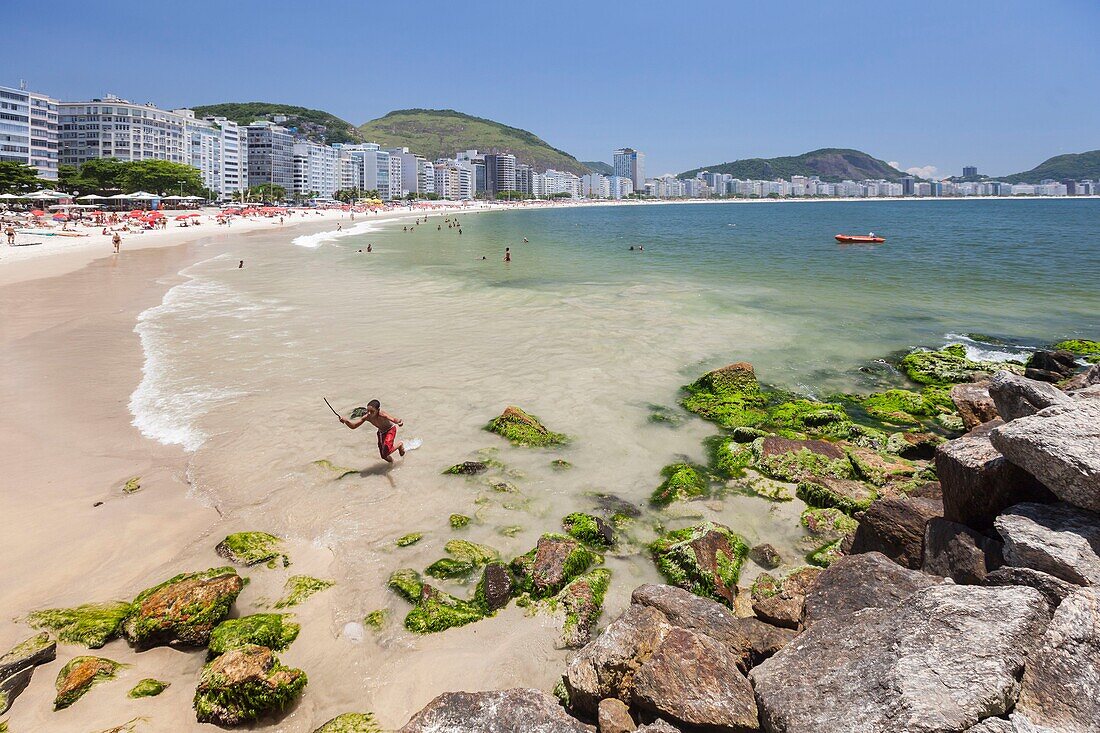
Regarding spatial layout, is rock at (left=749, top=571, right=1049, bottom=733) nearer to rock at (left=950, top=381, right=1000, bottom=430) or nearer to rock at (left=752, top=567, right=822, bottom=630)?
rock at (left=752, top=567, right=822, bottom=630)

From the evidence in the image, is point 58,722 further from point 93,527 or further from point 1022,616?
point 1022,616

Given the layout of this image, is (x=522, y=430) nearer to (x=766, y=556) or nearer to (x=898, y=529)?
(x=766, y=556)

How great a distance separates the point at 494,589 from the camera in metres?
5.99

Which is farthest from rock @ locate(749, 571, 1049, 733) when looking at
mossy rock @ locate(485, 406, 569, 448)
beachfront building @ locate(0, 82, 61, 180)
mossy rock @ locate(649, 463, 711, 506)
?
beachfront building @ locate(0, 82, 61, 180)

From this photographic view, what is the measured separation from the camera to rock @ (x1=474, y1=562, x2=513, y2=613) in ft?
19.3

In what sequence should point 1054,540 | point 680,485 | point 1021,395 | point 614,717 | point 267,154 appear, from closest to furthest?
point 614,717
point 1054,540
point 1021,395
point 680,485
point 267,154

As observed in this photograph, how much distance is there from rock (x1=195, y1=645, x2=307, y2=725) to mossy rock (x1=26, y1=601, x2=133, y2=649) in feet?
4.40

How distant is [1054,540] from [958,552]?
2.50 feet

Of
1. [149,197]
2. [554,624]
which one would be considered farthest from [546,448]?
[149,197]

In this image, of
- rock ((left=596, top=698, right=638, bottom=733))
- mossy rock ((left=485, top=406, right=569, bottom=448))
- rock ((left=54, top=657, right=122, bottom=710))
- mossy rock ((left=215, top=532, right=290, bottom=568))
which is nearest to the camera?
rock ((left=596, top=698, right=638, bottom=733))

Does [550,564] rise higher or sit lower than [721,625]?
lower

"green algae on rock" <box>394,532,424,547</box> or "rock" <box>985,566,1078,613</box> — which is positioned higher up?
"rock" <box>985,566,1078,613</box>

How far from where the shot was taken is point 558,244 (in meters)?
61.9

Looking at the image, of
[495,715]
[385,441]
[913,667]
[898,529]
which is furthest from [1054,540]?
[385,441]
